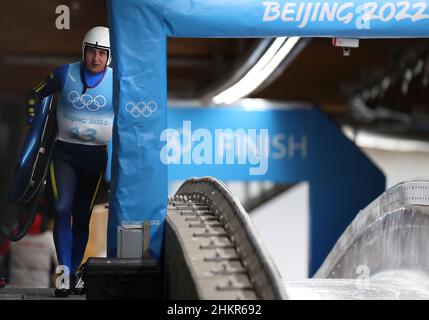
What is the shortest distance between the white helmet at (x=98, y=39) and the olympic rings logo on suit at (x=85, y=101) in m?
0.28

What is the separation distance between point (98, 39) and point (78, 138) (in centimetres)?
72

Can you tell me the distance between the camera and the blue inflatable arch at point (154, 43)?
22.5ft

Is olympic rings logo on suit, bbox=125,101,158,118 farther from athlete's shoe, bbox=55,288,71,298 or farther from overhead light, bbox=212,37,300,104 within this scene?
overhead light, bbox=212,37,300,104

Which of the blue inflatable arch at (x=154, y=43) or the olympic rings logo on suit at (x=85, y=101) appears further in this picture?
the olympic rings logo on suit at (x=85, y=101)

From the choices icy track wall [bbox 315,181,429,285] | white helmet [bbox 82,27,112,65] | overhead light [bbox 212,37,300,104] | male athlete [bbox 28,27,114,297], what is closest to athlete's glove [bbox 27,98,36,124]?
male athlete [bbox 28,27,114,297]

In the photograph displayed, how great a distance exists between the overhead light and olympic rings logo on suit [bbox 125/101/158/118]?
1.99m

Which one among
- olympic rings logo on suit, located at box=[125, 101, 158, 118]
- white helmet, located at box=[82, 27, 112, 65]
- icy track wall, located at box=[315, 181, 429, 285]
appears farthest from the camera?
icy track wall, located at box=[315, 181, 429, 285]

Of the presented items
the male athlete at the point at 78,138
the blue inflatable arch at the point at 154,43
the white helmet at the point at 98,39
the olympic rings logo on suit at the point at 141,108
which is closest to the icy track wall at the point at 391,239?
the blue inflatable arch at the point at 154,43

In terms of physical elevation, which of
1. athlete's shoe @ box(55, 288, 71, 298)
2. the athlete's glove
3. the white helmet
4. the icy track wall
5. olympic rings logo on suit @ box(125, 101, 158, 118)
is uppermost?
the white helmet

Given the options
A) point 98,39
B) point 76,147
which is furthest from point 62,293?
point 98,39

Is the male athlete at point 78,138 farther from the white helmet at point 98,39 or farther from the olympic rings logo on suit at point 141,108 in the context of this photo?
the olympic rings logo on suit at point 141,108

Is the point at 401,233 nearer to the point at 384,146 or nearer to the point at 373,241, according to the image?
the point at 373,241

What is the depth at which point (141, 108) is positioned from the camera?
22.6 ft

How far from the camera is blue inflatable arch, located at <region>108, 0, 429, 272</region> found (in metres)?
6.87
